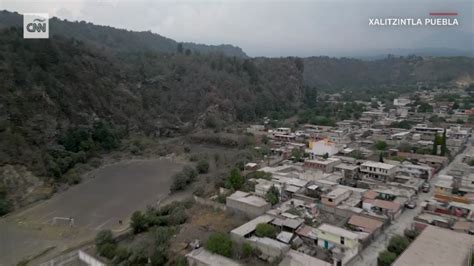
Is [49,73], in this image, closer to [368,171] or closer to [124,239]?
[124,239]

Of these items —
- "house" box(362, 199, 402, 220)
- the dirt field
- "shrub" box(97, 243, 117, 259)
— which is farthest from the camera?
the dirt field

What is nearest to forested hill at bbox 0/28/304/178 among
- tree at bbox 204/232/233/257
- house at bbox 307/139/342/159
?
tree at bbox 204/232/233/257

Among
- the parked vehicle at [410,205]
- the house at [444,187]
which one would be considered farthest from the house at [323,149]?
the parked vehicle at [410,205]

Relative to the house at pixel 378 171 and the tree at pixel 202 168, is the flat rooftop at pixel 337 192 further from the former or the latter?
the tree at pixel 202 168

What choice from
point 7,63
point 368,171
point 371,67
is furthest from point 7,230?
point 371,67

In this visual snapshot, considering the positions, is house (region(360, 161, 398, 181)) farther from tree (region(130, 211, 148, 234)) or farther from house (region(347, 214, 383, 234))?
tree (region(130, 211, 148, 234))

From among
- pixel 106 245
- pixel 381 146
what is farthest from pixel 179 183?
pixel 381 146

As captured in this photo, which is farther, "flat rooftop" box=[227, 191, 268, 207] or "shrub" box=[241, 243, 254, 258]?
"flat rooftop" box=[227, 191, 268, 207]
